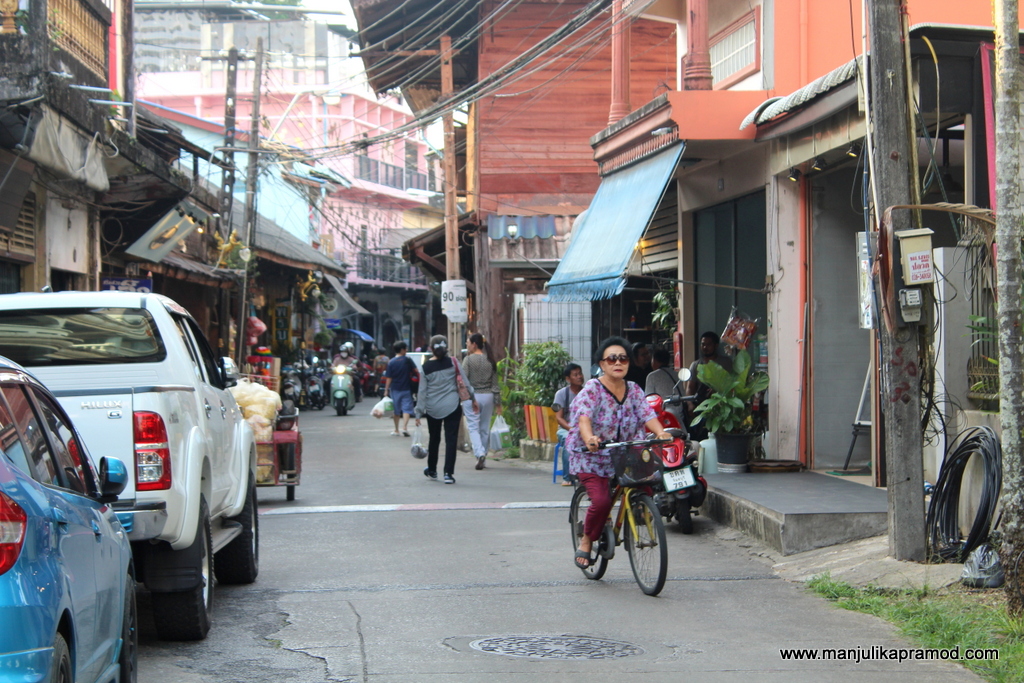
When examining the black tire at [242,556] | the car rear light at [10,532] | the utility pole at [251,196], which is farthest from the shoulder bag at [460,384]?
the utility pole at [251,196]

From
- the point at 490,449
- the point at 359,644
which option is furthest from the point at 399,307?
the point at 359,644

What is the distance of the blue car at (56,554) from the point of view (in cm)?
323

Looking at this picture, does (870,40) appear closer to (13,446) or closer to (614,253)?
(614,253)

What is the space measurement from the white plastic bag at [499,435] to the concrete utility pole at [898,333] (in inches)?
412

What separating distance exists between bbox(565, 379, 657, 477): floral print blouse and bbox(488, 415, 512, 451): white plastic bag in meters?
9.88

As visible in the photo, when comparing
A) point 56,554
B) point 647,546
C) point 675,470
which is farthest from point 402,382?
point 56,554

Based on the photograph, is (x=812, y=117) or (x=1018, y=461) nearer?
(x=1018, y=461)

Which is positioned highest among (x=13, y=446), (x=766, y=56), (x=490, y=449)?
(x=766, y=56)

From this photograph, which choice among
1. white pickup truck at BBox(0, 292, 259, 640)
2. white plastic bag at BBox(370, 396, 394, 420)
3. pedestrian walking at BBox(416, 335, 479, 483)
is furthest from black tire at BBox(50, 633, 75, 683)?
white plastic bag at BBox(370, 396, 394, 420)

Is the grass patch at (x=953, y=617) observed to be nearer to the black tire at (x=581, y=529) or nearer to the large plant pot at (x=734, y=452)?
the black tire at (x=581, y=529)

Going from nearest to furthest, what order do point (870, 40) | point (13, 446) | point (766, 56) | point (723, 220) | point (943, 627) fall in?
point (13, 446), point (943, 627), point (870, 40), point (766, 56), point (723, 220)

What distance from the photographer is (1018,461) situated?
637cm

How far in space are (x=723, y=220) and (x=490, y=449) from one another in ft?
19.6

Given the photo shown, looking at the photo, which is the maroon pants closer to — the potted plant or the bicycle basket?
the bicycle basket
